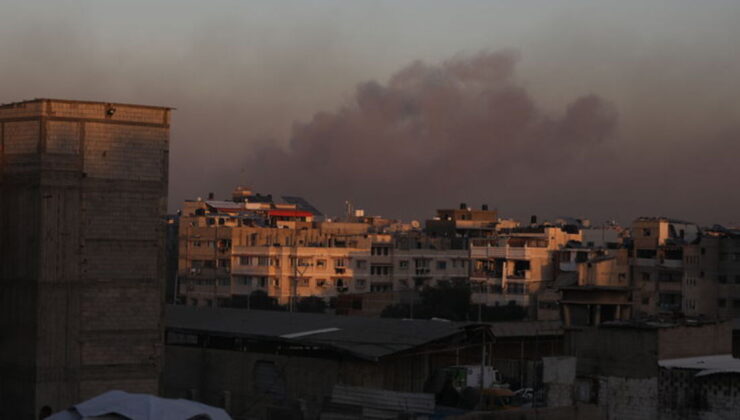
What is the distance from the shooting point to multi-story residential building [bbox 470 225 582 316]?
6606 cm

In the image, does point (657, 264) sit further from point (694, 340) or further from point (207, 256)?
point (694, 340)

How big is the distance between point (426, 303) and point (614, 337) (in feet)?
118

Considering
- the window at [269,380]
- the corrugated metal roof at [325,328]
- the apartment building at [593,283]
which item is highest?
the apartment building at [593,283]

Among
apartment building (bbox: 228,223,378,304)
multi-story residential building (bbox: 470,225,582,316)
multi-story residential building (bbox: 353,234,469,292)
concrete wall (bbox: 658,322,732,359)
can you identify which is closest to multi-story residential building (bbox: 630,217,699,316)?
multi-story residential building (bbox: 470,225,582,316)

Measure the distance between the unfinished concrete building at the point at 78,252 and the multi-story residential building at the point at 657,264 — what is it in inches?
1453

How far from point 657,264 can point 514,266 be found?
8854 millimetres

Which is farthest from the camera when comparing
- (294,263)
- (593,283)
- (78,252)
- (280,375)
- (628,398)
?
(294,263)

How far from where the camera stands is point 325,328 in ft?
94.0

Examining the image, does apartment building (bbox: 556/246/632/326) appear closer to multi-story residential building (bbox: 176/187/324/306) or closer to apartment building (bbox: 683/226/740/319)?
apartment building (bbox: 683/226/740/319)

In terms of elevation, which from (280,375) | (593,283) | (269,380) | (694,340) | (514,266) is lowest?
(269,380)

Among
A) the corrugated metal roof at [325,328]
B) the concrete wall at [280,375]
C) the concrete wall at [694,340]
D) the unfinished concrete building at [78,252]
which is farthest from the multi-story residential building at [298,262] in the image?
the unfinished concrete building at [78,252]

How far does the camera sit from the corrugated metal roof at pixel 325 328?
83.8 ft

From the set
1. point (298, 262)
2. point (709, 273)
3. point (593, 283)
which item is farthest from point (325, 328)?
point (298, 262)

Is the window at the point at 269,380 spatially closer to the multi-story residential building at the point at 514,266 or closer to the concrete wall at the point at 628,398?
the concrete wall at the point at 628,398
